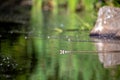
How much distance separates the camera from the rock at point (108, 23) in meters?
12.7

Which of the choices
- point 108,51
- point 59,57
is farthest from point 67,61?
point 108,51

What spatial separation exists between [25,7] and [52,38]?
19.0 meters

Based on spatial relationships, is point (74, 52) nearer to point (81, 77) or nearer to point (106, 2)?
point (81, 77)

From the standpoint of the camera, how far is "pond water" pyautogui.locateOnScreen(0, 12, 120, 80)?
8.09 meters

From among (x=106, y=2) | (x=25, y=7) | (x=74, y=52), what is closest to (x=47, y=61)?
(x=74, y=52)

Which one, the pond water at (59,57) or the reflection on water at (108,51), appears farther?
the reflection on water at (108,51)

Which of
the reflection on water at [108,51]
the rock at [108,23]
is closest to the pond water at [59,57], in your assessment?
the reflection on water at [108,51]

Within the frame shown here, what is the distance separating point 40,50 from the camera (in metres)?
11.1

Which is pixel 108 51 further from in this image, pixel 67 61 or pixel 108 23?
pixel 108 23

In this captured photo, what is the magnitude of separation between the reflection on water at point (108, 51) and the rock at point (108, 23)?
44 cm

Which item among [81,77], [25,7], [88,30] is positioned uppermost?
[25,7]

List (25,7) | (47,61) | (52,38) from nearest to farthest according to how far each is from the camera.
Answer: (47,61), (52,38), (25,7)

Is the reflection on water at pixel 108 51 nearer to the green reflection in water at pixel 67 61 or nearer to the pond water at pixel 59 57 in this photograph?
the pond water at pixel 59 57

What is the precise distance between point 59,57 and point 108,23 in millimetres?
3497
